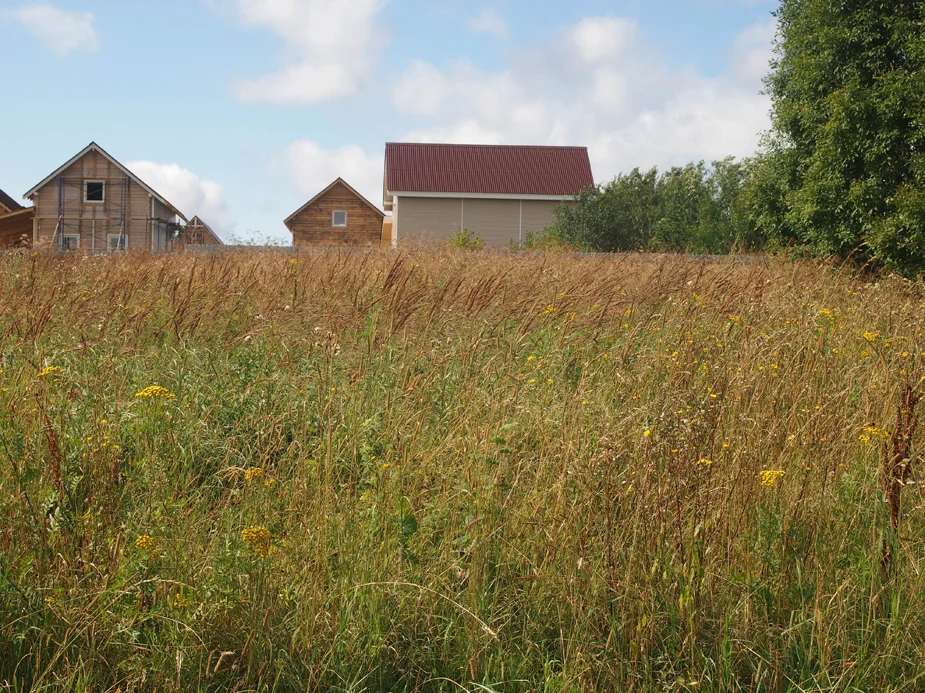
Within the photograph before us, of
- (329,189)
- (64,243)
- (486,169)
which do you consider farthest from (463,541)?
(329,189)

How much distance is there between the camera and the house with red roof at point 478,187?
40.2m

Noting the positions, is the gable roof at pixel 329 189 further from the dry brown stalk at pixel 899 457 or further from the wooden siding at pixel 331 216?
the dry brown stalk at pixel 899 457

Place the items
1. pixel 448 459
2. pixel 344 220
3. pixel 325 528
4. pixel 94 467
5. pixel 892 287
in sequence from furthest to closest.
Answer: pixel 344 220, pixel 892 287, pixel 448 459, pixel 94 467, pixel 325 528

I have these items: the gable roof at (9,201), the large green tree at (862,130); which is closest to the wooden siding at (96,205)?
the gable roof at (9,201)

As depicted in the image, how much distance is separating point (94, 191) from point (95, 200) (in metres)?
0.49

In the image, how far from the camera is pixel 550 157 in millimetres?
42156

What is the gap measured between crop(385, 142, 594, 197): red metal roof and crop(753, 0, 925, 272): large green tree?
86.3 feet

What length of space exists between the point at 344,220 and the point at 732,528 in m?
46.4

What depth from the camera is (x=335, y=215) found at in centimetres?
4769

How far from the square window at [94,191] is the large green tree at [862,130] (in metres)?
39.5

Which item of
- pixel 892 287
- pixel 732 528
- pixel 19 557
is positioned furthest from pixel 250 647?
pixel 892 287

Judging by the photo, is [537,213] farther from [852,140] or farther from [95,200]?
[852,140]

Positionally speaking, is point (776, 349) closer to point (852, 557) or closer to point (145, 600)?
point (852, 557)

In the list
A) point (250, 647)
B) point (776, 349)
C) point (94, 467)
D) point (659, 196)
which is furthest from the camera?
point (659, 196)
